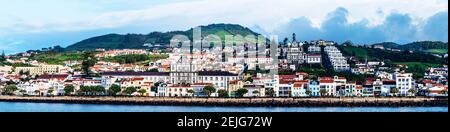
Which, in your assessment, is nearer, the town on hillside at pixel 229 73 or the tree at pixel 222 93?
the tree at pixel 222 93

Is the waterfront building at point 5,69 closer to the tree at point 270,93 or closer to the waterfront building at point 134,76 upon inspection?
the waterfront building at point 134,76

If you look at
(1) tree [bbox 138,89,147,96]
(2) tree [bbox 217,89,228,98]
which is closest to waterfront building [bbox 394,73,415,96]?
(2) tree [bbox 217,89,228,98]

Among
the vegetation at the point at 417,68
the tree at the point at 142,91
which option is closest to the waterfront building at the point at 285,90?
the tree at the point at 142,91

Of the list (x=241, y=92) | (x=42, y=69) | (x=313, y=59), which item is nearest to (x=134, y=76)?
(x=42, y=69)

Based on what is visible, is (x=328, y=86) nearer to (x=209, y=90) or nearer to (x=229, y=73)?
(x=229, y=73)
